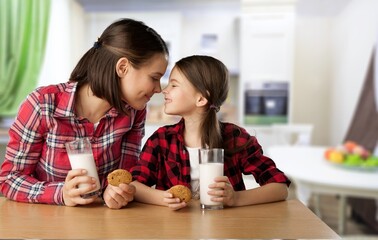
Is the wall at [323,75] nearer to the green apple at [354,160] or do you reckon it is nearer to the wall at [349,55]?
the wall at [349,55]

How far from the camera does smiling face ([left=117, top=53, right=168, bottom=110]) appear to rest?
0.58 m

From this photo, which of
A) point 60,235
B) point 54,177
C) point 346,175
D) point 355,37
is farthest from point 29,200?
point 355,37

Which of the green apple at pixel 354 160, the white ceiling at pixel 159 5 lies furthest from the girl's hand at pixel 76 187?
the green apple at pixel 354 160

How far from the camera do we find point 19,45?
0.89m

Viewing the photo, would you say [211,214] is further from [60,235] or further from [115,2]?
[115,2]

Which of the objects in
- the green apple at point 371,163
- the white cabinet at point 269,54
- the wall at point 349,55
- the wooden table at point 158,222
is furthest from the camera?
the white cabinet at point 269,54

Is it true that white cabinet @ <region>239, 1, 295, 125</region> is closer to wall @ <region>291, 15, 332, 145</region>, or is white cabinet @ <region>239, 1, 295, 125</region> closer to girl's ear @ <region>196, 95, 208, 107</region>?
wall @ <region>291, 15, 332, 145</region>

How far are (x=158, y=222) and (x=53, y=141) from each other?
0.22 m

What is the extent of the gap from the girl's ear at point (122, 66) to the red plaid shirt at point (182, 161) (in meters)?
0.09

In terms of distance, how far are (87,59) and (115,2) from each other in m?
0.19

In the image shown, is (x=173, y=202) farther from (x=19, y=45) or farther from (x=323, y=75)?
(x=323, y=75)

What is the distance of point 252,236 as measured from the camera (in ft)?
1.44

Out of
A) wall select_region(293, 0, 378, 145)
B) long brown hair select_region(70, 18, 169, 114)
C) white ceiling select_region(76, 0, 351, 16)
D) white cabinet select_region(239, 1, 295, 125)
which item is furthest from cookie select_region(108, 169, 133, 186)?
wall select_region(293, 0, 378, 145)

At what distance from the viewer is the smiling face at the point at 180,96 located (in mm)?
577
